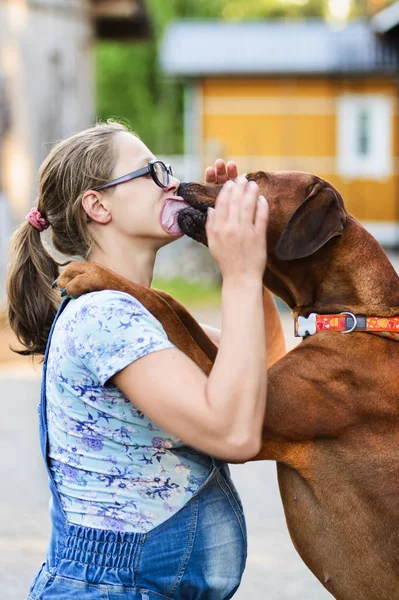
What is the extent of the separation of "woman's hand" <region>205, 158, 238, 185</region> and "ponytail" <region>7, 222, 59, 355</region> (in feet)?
2.22

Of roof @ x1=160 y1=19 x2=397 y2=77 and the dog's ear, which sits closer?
the dog's ear

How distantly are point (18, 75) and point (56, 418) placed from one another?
13.9 metres

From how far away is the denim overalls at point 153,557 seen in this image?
2.59 m

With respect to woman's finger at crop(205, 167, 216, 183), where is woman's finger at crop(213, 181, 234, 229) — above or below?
below

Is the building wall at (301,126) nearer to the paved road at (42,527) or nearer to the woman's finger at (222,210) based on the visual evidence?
the paved road at (42,527)

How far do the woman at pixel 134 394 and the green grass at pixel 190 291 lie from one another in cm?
1247

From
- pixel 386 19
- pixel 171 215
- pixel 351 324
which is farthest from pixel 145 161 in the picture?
pixel 386 19

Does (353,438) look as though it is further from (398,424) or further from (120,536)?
(120,536)

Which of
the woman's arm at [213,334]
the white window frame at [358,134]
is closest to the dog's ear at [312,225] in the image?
the woman's arm at [213,334]

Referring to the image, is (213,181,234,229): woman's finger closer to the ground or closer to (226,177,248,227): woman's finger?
(226,177,248,227): woman's finger

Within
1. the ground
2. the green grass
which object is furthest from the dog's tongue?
the green grass

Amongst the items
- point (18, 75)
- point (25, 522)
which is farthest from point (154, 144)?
point (25, 522)

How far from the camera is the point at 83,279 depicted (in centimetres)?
283

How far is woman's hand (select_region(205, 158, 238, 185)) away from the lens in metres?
3.49
